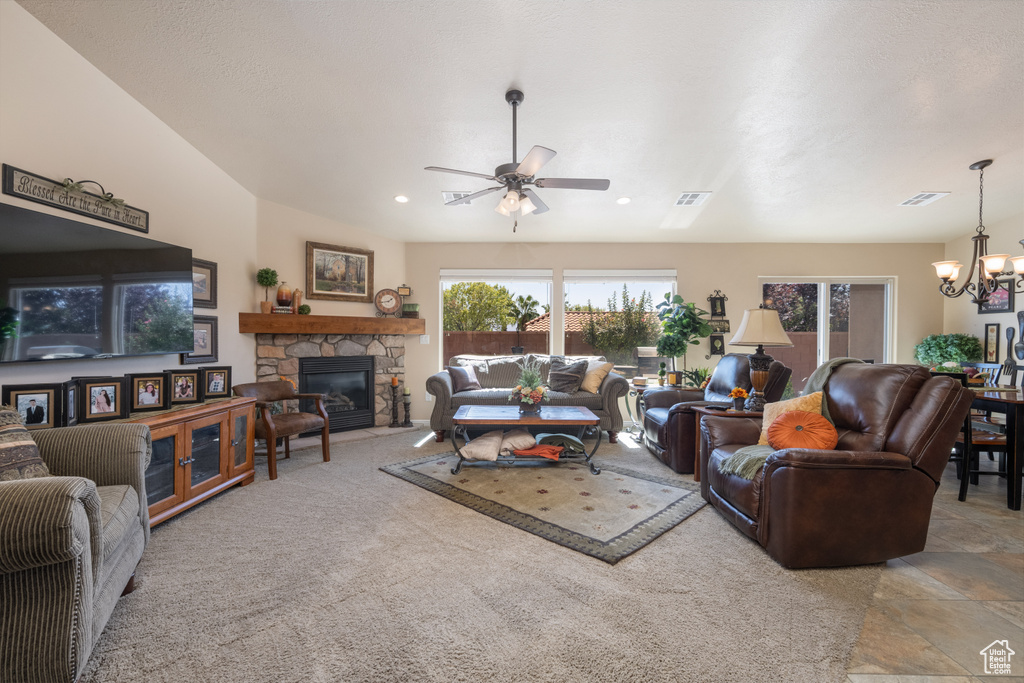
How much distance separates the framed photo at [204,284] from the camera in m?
3.49

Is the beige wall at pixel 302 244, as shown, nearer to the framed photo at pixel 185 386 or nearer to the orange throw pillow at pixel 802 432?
the framed photo at pixel 185 386

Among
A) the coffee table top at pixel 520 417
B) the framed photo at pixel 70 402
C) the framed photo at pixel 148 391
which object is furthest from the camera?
the coffee table top at pixel 520 417

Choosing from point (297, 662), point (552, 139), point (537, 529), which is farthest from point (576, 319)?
point (297, 662)

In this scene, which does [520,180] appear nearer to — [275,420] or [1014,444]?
[275,420]

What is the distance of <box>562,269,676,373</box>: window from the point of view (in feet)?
19.4

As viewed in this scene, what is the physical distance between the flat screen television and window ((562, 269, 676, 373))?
14.2ft

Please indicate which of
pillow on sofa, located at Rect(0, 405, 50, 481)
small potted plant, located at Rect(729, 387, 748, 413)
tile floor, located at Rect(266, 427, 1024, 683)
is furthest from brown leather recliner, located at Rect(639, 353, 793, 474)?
pillow on sofa, located at Rect(0, 405, 50, 481)

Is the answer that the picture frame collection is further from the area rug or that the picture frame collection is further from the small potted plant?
the small potted plant

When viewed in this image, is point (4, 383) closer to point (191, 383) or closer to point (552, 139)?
point (191, 383)

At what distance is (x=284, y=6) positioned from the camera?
194 centimetres

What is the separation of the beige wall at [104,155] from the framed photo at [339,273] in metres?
0.89

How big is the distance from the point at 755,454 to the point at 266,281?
14.7 ft

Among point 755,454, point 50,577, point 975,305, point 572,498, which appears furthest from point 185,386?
point 975,305

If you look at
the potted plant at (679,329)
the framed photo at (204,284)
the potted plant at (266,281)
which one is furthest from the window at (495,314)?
the framed photo at (204,284)
